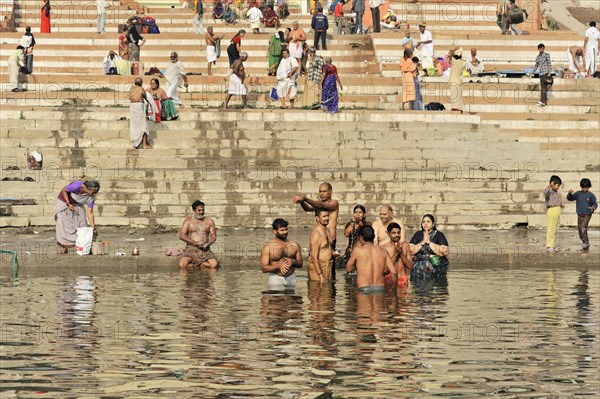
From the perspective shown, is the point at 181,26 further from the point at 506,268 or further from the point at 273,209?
the point at 506,268

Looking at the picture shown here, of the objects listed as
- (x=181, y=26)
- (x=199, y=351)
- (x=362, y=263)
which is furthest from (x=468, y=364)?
(x=181, y=26)

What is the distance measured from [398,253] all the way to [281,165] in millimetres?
7504

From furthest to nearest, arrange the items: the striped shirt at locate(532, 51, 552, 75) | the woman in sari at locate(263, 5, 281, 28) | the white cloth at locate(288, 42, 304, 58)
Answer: the woman in sari at locate(263, 5, 281, 28)
the white cloth at locate(288, 42, 304, 58)
the striped shirt at locate(532, 51, 552, 75)

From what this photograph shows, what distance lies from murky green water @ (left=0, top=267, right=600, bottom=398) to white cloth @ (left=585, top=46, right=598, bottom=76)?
11.8 metres

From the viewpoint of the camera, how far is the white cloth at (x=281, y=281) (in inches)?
729

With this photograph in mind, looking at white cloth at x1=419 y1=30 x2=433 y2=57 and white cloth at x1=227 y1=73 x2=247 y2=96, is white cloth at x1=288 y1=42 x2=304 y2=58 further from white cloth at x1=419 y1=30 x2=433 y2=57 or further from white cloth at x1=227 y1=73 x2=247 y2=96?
white cloth at x1=419 y1=30 x2=433 y2=57

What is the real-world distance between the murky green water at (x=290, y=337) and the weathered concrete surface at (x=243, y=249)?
10.7 inches

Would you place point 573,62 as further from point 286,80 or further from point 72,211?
point 72,211

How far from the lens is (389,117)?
1074 inches

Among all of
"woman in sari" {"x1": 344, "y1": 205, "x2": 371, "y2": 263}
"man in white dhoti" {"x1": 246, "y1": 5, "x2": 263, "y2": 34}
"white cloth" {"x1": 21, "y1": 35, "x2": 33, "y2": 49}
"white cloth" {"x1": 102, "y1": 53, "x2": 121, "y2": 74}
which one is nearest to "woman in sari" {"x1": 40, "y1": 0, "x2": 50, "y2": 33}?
"white cloth" {"x1": 21, "y1": 35, "x2": 33, "y2": 49}

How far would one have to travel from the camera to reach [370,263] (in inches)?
717

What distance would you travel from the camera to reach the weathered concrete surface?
65.1 ft

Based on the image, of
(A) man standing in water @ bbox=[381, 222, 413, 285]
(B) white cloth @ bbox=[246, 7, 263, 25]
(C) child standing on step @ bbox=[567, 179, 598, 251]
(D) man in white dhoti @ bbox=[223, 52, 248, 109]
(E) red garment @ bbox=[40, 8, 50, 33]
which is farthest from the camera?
(E) red garment @ bbox=[40, 8, 50, 33]

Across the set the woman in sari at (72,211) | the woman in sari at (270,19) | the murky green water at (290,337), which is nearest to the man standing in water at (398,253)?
the murky green water at (290,337)
